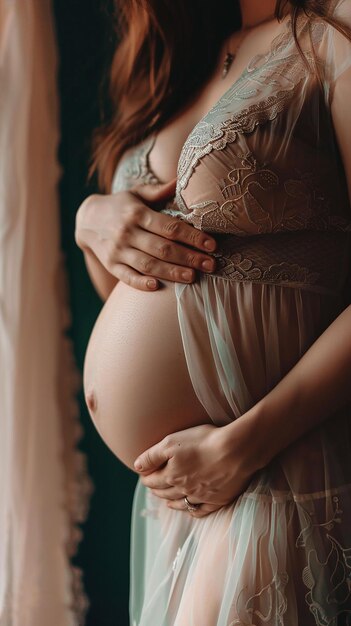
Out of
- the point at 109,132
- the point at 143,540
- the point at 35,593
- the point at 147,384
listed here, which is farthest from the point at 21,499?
the point at 109,132

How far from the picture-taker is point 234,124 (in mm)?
1012

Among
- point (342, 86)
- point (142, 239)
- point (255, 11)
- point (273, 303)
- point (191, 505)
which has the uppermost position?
point (255, 11)

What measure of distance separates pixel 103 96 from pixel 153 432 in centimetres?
88

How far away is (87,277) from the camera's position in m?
1.70

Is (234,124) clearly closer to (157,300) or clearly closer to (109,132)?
(157,300)

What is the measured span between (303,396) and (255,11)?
652 mm

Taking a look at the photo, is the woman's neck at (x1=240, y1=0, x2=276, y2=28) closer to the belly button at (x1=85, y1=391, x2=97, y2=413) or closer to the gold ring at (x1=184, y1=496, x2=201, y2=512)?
the belly button at (x1=85, y1=391, x2=97, y2=413)

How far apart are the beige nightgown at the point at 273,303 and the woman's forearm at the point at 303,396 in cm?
4

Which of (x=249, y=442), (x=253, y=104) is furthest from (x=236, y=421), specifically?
(x=253, y=104)

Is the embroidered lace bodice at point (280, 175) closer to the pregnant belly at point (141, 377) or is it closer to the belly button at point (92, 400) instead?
the pregnant belly at point (141, 377)

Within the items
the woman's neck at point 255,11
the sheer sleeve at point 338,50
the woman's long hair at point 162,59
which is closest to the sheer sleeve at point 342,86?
the sheer sleeve at point 338,50

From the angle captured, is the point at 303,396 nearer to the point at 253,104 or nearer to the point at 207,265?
the point at 207,265

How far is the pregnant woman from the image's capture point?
37.9 inches

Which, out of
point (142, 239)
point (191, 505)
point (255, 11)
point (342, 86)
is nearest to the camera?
point (342, 86)
